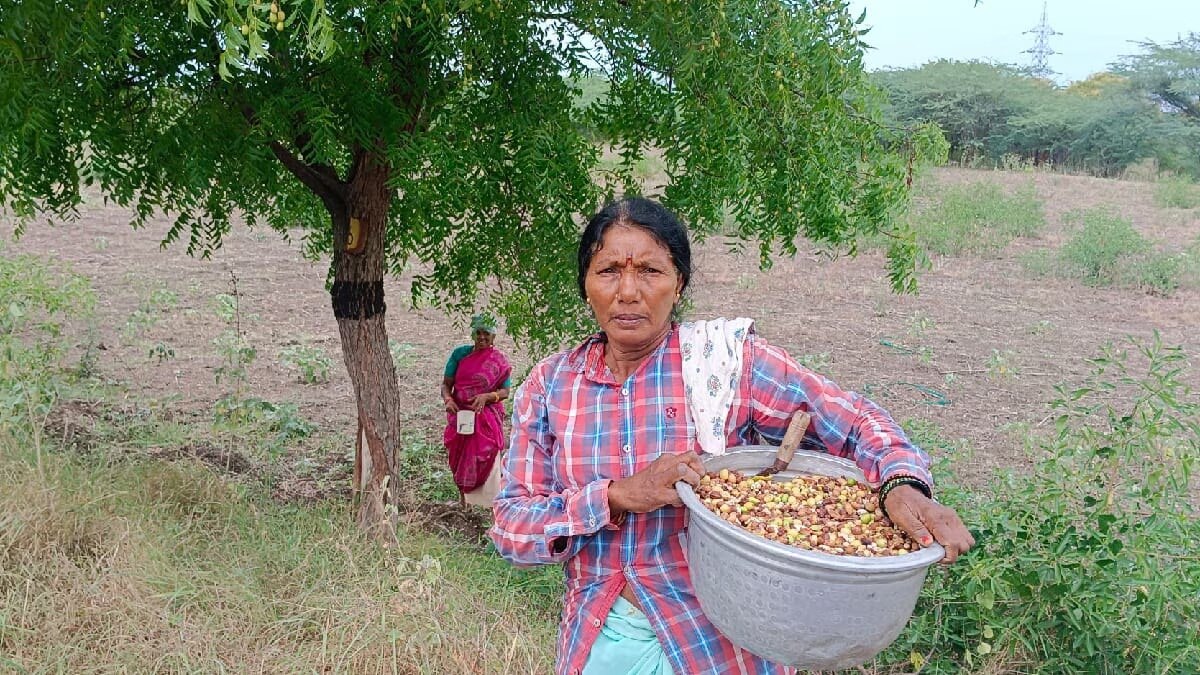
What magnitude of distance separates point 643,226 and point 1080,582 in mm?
1868

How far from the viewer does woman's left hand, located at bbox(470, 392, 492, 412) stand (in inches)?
197

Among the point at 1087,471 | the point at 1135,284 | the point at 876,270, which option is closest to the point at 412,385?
the point at 1087,471

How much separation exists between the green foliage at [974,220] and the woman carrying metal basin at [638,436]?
10572mm

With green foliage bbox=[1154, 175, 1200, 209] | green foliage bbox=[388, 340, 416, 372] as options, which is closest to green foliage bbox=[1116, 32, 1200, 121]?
green foliage bbox=[1154, 175, 1200, 209]

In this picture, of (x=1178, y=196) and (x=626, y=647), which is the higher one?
(x=1178, y=196)

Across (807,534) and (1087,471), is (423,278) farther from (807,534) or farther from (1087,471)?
(807,534)

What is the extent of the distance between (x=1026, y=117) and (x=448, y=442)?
26.8 meters

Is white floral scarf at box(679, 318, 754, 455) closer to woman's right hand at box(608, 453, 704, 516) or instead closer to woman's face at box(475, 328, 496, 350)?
woman's right hand at box(608, 453, 704, 516)

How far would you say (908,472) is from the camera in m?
1.65

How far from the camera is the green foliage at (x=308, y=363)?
7109mm

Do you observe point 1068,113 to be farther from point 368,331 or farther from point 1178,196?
point 368,331

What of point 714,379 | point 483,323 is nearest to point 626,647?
point 714,379

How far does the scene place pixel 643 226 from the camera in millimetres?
1870

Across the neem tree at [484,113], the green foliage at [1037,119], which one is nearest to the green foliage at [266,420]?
the neem tree at [484,113]
